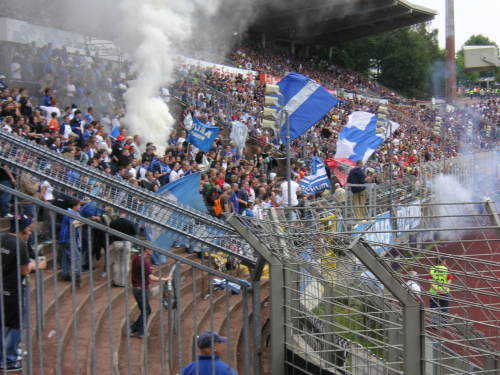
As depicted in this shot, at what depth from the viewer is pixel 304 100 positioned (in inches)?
473

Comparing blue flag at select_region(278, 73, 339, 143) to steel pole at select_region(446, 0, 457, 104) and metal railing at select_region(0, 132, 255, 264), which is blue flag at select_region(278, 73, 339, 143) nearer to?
metal railing at select_region(0, 132, 255, 264)

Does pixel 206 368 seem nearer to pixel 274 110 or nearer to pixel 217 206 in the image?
pixel 217 206

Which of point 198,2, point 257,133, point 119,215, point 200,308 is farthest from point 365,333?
point 198,2

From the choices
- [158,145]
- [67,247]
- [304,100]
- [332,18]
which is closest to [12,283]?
[67,247]

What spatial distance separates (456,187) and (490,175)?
3.58 meters

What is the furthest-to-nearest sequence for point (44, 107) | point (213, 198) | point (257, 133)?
point (257, 133) < point (44, 107) < point (213, 198)

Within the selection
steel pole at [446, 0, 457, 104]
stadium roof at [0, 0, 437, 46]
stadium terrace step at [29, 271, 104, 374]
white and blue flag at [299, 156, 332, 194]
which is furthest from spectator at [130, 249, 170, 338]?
steel pole at [446, 0, 457, 104]

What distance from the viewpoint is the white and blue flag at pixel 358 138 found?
15766mm

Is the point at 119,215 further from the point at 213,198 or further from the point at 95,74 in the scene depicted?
the point at 95,74

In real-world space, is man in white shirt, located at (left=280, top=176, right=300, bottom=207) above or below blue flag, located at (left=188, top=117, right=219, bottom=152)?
below

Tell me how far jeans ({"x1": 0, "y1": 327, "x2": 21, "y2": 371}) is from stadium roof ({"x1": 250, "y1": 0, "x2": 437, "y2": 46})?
113 ft

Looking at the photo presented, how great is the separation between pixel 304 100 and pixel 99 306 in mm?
6974

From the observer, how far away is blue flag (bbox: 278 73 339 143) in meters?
12.0

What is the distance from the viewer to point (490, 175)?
74.1 feet
